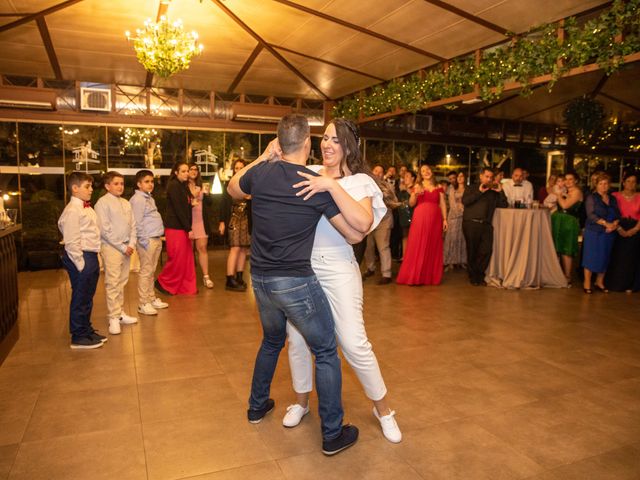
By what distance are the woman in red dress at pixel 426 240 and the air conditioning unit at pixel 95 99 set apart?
622cm

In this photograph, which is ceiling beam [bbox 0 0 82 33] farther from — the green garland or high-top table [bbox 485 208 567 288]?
the green garland

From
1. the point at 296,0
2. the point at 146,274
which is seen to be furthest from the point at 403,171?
the point at 146,274

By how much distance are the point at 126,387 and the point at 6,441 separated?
2.61 ft

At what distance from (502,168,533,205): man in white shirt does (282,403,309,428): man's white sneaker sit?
203 inches

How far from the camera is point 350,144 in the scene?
2.51 m

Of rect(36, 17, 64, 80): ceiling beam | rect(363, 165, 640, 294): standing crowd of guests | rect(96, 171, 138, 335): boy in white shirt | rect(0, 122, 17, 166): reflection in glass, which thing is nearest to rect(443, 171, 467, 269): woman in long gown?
rect(363, 165, 640, 294): standing crowd of guests

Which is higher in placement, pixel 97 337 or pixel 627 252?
pixel 627 252

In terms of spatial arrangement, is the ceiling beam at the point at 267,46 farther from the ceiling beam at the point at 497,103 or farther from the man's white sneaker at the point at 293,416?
the man's white sneaker at the point at 293,416

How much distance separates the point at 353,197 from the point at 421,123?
9.96 m

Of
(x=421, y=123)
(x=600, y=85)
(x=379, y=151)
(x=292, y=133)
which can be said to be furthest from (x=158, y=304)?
(x=600, y=85)

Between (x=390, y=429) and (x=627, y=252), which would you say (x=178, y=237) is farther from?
(x=627, y=252)

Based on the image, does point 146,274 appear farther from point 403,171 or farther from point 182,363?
point 403,171

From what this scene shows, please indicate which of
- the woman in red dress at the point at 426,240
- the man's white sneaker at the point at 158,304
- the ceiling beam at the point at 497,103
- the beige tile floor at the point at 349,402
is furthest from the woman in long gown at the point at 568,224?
the man's white sneaker at the point at 158,304

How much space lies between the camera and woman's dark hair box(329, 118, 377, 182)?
8.20 feet
